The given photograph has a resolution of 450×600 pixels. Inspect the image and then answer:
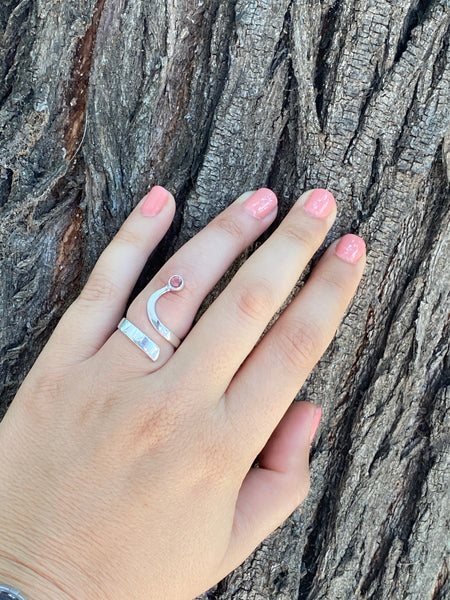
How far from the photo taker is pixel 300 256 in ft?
4.76

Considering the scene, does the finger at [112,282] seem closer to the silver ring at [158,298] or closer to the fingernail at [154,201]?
the fingernail at [154,201]

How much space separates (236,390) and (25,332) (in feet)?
2.27

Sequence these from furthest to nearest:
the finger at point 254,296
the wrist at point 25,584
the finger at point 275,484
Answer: the finger at point 275,484 → the finger at point 254,296 → the wrist at point 25,584

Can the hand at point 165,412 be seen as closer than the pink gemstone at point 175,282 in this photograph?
Yes

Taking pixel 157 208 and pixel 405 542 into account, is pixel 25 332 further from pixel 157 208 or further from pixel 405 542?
pixel 405 542

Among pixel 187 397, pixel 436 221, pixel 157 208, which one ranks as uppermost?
pixel 436 221

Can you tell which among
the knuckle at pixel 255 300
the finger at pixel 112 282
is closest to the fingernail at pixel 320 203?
Result: the knuckle at pixel 255 300

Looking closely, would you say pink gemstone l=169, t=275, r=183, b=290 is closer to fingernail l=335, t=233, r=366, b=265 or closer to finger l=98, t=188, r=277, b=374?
finger l=98, t=188, r=277, b=374

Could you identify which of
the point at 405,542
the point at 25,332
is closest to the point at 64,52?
the point at 25,332

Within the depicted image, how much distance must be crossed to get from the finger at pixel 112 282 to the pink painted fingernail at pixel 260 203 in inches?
8.1

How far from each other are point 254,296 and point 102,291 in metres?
0.39

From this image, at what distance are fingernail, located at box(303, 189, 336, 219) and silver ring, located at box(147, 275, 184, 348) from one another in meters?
0.36

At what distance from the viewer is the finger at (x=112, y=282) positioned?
152 cm

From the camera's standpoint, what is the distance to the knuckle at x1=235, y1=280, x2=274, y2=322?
4.67 feet
